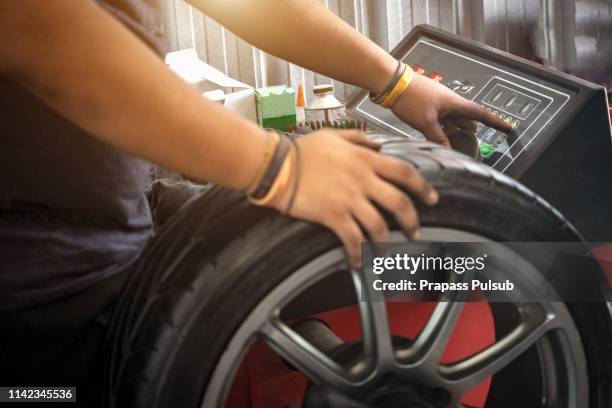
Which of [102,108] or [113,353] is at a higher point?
[102,108]

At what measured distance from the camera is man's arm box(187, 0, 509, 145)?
2.99 ft

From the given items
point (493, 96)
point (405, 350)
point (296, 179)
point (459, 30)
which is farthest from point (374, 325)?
point (459, 30)

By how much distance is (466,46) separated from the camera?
1.15 meters

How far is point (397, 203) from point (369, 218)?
0.09 feet

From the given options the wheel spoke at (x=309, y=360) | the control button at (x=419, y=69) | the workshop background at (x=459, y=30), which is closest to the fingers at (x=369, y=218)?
the wheel spoke at (x=309, y=360)

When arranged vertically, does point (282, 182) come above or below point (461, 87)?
below

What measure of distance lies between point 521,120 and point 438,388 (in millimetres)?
430

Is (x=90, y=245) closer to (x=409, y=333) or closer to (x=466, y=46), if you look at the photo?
(x=409, y=333)

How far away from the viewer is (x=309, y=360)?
633 mm

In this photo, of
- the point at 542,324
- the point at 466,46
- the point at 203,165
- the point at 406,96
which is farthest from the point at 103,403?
the point at 466,46

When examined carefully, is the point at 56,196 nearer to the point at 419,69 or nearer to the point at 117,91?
the point at 117,91

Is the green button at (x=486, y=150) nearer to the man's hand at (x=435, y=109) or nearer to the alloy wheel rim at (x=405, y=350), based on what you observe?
the man's hand at (x=435, y=109)

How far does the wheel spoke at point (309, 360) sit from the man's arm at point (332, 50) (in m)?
0.42

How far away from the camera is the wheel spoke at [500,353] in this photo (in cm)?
68
